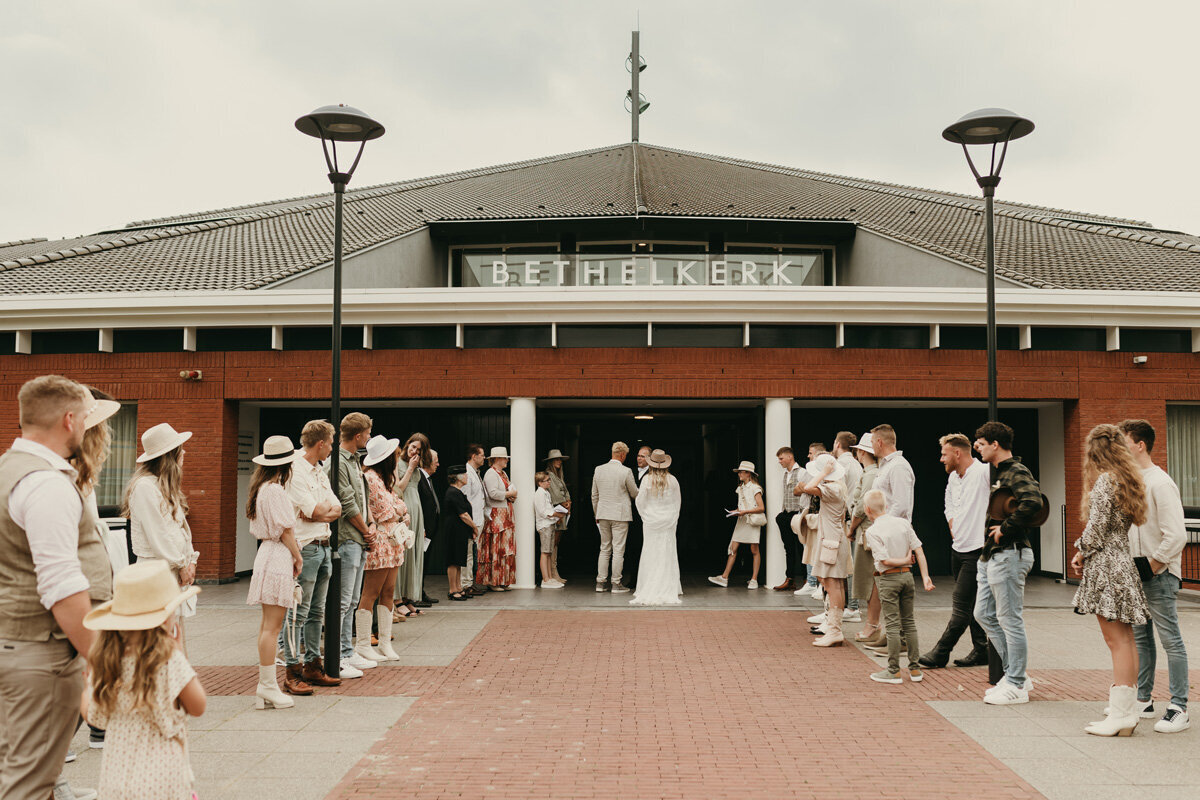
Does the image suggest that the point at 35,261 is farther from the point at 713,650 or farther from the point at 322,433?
the point at 713,650

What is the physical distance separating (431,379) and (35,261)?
876 cm

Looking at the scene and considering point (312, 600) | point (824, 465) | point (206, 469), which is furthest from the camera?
point (206, 469)

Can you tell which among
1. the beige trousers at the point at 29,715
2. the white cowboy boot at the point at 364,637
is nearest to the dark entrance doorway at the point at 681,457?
the white cowboy boot at the point at 364,637

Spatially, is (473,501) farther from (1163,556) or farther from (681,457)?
(681,457)

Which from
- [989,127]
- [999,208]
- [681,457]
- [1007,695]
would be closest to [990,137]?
[989,127]

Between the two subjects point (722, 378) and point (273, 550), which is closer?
point (273, 550)

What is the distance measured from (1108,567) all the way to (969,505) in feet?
6.23

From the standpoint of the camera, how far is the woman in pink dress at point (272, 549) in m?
6.15

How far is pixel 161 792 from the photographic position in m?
3.32

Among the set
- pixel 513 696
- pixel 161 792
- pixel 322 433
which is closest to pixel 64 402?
pixel 161 792

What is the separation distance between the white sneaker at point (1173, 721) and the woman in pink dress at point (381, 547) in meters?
5.82

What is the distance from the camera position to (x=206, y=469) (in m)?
13.6

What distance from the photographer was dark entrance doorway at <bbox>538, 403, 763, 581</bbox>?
16.9m

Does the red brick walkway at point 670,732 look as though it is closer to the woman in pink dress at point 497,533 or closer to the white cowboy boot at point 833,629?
the white cowboy boot at point 833,629
